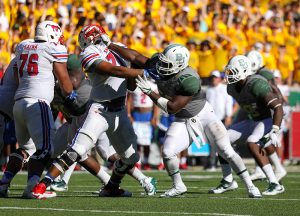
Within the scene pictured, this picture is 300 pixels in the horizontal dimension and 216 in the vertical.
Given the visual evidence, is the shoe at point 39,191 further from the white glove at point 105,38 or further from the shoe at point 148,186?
the white glove at point 105,38

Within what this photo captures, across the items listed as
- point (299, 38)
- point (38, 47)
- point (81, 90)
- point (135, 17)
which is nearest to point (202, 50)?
point (135, 17)

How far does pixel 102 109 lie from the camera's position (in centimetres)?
984

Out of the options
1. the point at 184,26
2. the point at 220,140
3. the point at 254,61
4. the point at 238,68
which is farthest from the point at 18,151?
the point at 184,26

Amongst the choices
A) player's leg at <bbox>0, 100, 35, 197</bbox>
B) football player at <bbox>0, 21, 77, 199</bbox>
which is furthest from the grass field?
football player at <bbox>0, 21, 77, 199</bbox>

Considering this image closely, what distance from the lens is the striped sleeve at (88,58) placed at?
975cm

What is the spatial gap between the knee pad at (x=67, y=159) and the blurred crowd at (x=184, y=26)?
21.4 feet

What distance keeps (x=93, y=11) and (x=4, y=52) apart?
293cm

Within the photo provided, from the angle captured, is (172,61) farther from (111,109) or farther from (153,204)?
(153,204)

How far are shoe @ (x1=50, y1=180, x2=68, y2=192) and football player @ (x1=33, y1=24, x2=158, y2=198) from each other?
125 centimetres

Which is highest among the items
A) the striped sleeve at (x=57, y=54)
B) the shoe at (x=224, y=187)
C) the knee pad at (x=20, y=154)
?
the striped sleeve at (x=57, y=54)

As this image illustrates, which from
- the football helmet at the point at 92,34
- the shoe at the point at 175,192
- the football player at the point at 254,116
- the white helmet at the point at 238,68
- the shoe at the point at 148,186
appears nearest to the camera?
the football helmet at the point at 92,34

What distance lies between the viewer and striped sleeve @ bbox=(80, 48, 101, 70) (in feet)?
32.0

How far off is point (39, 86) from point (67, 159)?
32.4 inches

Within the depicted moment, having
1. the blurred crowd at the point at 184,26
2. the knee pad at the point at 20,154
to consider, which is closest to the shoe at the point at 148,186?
the knee pad at the point at 20,154
